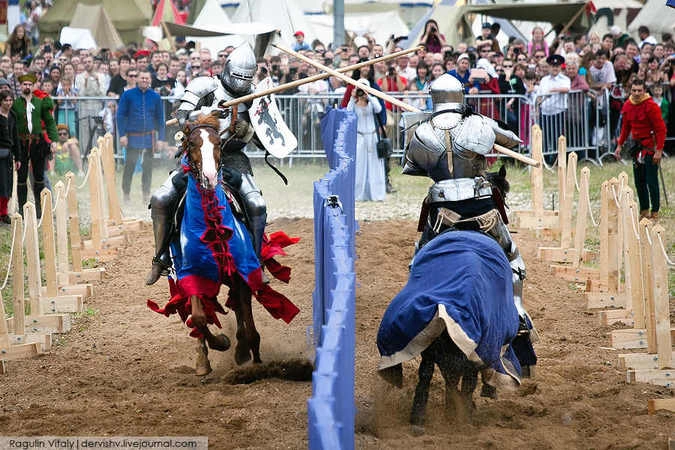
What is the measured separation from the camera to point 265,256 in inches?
366

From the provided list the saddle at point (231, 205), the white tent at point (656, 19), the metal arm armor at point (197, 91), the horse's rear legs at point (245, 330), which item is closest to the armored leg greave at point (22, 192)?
the metal arm armor at point (197, 91)

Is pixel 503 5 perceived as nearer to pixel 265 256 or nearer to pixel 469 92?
pixel 469 92

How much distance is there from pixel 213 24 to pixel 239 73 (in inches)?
698

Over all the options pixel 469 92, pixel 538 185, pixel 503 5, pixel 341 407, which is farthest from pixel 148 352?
pixel 503 5

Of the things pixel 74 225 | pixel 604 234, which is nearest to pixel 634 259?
pixel 604 234

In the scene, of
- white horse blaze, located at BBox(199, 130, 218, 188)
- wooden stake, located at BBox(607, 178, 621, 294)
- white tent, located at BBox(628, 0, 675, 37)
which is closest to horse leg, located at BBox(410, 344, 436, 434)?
white horse blaze, located at BBox(199, 130, 218, 188)

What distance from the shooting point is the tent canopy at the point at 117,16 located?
3019 cm

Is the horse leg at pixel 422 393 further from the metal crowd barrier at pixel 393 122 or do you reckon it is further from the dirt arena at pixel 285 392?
the metal crowd barrier at pixel 393 122

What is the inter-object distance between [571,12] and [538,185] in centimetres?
1301

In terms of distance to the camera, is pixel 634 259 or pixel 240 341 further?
pixel 634 259

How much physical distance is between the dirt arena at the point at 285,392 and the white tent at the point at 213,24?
13.5 m

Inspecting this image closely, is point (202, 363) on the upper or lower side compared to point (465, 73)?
lower

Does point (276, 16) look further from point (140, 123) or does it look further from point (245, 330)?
point (245, 330)

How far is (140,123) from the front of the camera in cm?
1862
